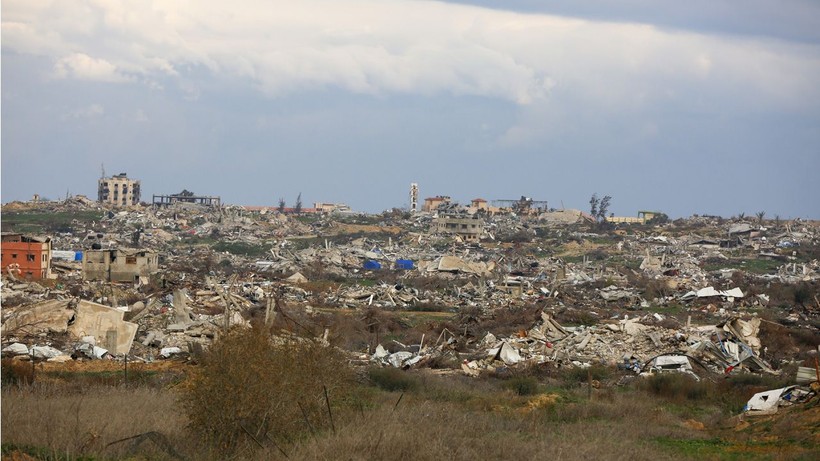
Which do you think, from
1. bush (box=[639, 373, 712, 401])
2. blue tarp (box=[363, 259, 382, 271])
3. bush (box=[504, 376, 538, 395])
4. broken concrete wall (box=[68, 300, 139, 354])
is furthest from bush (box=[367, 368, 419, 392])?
blue tarp (box=[363, 259, 382, 271])

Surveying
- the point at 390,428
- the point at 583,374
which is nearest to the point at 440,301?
the point at 583,374

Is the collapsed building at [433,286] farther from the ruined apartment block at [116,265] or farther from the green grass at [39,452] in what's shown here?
→ the green grass at [39,452]

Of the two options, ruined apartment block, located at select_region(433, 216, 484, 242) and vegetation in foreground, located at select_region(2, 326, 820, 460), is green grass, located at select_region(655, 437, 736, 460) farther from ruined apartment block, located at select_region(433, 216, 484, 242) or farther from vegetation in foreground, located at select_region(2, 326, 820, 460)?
ruined apartment block, located at select_region(433, 216, 484, 242)

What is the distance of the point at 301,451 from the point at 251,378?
56.8 inches

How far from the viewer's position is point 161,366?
2055 centimetres

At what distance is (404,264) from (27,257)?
907 inches

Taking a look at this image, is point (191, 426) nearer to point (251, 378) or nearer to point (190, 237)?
point (251, 378)

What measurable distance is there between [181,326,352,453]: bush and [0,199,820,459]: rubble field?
758 mm

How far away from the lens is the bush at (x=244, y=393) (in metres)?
12.3

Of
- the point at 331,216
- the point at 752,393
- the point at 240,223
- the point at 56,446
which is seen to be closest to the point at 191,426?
the point at 56,446

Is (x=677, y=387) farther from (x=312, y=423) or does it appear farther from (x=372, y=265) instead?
(x=372, y=265)

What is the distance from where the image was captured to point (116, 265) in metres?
42.8

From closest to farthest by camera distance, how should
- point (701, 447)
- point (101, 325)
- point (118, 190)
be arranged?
point (701, 447), point (101, 325), point (118, 190)

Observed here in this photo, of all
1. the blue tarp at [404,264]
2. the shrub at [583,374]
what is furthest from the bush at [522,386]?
the blue tarp at [404,264]
